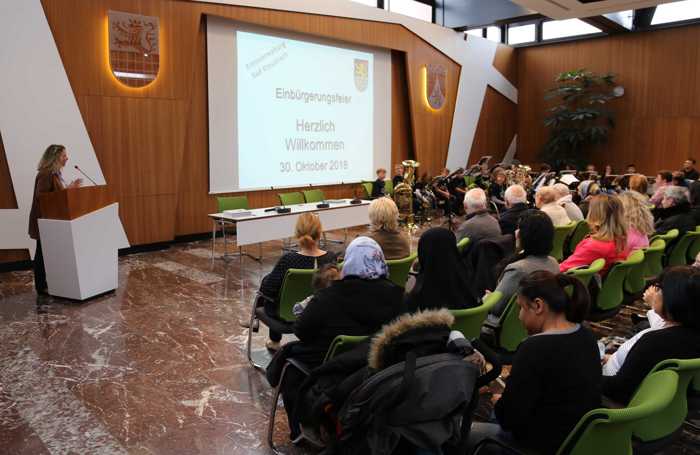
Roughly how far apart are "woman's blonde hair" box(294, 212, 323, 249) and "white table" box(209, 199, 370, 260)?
2914 millimetres


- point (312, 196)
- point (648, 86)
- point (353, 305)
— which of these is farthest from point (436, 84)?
point (353, 305)

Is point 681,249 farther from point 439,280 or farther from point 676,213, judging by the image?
point 439,280

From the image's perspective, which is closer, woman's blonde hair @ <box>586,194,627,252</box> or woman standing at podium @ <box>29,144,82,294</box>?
woman's blonde hair @ <box>586,194,627,252</box>

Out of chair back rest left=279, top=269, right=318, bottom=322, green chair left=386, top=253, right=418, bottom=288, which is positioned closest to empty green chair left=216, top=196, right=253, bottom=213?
green chair left=386, top=253, right=418, bottom=288

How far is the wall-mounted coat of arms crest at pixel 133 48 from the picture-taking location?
7766 millimetres

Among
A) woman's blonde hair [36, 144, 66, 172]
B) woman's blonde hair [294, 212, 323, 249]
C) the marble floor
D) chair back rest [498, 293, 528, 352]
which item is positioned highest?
woman's blonde hair [36, 144, 66, 172]

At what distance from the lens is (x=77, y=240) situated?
→ 17.7 feet

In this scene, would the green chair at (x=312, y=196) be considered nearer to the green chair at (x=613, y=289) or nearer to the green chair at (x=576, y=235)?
the green chair at (x=576, y=235)

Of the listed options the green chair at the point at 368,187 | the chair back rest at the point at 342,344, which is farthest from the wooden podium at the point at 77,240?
the green chair at the point at 368,187

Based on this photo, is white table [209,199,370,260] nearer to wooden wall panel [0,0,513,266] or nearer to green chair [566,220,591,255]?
wooden wall panel [0,0,513,266]

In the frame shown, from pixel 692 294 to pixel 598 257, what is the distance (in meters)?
1.91

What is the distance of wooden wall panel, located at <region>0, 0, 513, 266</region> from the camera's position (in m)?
7.50

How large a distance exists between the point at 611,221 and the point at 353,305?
2371 millimetres

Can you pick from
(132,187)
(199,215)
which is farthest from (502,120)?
(132,187)
